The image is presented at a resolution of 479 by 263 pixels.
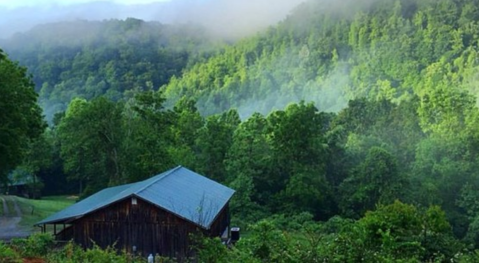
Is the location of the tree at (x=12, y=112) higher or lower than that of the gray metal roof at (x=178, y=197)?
higher

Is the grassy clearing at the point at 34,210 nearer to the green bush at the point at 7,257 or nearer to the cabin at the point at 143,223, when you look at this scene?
the cabin at the point at 143,223

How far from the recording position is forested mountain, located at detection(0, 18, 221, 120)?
11706cm

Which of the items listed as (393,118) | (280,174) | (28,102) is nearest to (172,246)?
(28,102)

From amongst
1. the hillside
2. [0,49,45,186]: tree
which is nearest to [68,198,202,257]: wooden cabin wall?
[0,49,45,186]: tree

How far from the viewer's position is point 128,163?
40.6 meters

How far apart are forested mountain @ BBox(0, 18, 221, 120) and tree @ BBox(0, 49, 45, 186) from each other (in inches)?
2803

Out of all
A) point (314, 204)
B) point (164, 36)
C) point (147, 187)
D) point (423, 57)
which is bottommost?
point (314, 204)

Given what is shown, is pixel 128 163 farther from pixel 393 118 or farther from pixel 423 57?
pixel 423 57

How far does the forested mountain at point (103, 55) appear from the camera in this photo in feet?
384

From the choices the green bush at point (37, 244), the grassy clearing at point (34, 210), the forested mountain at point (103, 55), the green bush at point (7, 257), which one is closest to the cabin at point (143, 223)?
the green bush at point (37, 244)

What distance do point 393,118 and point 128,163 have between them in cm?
2536

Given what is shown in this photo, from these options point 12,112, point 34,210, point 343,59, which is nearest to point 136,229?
point 12,112

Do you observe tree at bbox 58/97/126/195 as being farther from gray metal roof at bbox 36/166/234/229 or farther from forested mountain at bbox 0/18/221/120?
forested mountain at bbox 0/18/221/120

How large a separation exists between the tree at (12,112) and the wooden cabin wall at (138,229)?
8.08 meters
